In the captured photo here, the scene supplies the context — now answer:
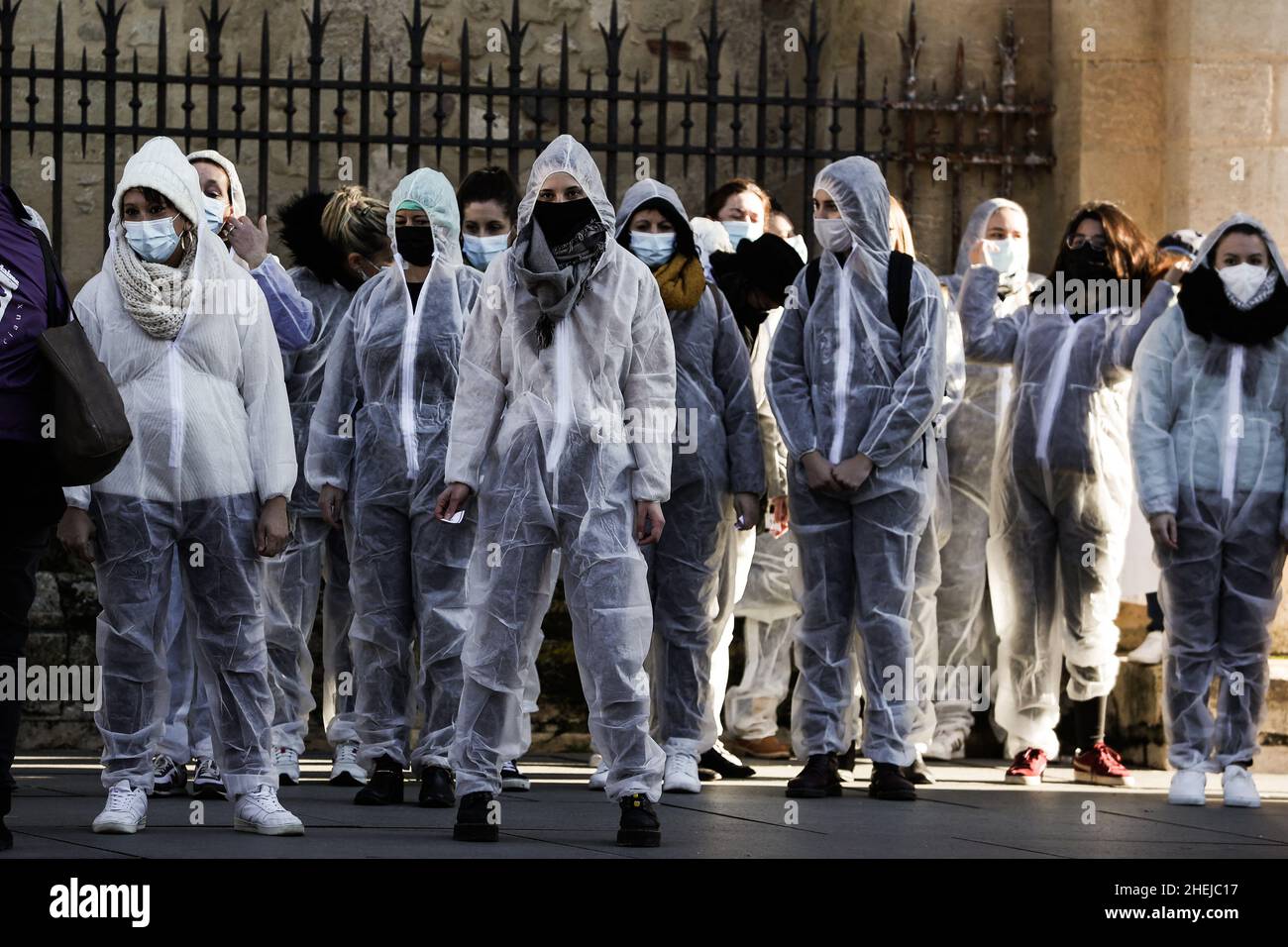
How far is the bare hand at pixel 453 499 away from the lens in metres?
6.39

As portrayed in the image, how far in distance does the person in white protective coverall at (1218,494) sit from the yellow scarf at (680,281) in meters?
1.65

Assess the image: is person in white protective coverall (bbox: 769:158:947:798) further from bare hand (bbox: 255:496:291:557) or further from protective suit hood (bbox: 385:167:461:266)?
bare hand (bbox: 255:496:291:557)

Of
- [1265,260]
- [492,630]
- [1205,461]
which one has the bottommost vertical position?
[492,630]

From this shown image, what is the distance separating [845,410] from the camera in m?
7.74

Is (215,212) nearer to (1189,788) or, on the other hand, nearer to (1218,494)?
(1218,494)

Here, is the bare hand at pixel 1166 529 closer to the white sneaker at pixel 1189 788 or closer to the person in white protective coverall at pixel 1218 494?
the person in white protective coverall at pixel 1218 494

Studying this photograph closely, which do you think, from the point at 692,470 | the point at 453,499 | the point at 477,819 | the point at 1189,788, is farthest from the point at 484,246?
the point at 1189,788

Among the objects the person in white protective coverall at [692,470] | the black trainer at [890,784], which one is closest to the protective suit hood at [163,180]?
the person in white protective coverall at [692,470]

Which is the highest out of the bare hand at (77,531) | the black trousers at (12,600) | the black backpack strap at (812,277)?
the black backpack strap at (812,277)

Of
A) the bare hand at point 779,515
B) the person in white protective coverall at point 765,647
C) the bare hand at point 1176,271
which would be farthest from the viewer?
the person in white protective coverall at point 765,647

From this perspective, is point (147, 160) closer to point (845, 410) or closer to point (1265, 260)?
point (845, 410)
